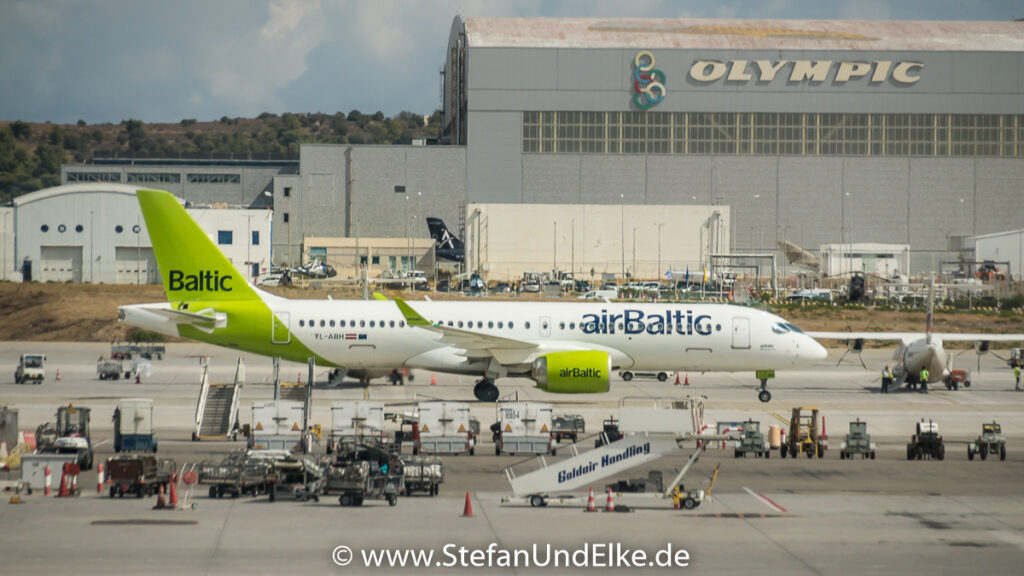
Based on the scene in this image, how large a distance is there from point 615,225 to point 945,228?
3835 cm

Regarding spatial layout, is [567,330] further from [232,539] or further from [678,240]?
[678,240]

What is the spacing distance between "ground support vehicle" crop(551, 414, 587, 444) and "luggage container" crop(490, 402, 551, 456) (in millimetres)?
1792

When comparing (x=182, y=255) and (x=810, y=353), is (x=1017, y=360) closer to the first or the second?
(x=810, y=353)

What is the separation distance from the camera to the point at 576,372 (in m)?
40.8

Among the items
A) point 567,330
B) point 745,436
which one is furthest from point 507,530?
point 567,330

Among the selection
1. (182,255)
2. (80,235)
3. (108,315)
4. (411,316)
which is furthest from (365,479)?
(80,235)

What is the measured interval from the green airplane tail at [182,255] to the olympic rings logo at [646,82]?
80434 millimetres

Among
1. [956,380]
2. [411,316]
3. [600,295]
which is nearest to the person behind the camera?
[411,316]

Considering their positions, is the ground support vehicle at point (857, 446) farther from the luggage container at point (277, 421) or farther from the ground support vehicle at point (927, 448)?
the luggage container at point (277, 421)

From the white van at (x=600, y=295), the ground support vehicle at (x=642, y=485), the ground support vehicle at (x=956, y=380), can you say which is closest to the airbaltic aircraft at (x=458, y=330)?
the ground support vehicle at (x=956, y=380)

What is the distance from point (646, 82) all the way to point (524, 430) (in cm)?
8915

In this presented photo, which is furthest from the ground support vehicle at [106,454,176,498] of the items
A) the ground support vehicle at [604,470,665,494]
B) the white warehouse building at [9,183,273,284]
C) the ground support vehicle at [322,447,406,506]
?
the white warehouse building at [9,183,273,284]

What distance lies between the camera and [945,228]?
124 m

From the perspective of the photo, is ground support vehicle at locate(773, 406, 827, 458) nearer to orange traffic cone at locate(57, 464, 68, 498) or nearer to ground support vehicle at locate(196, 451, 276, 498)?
ground support vehicle at locate(196, 451, 276, 498)
